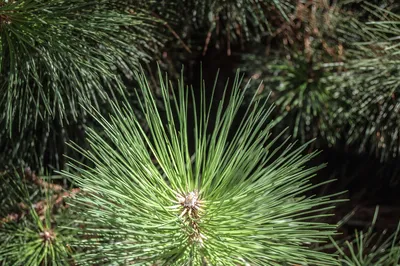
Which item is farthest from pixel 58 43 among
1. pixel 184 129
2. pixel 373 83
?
pixel 373 83

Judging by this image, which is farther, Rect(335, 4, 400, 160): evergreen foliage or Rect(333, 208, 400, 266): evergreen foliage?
Rect(335, 4, 400, 160): evergreen foliage

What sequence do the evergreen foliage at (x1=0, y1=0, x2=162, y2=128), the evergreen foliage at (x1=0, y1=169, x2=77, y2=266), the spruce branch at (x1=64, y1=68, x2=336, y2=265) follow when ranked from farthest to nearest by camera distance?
1. the evergreen foliage at (x1=0, y1=169, x2=77, y2=266)
2. the evergreen foliage at (x1=0, y1=0, x2=162, y2=128)
3. the spruce branch at (x1=64, y1=68, x2=336, y2=265)

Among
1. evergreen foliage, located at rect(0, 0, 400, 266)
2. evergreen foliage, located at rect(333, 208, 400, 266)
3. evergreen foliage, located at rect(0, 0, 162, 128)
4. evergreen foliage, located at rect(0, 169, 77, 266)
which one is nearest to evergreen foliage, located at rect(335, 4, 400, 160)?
evergreen foliage, located at rect(0, 0, 400, 266)

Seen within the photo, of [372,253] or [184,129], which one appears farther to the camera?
[372,253]

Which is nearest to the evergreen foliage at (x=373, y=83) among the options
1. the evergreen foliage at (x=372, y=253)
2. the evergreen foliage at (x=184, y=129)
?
the evergreen foliage at (x=184, y=129)

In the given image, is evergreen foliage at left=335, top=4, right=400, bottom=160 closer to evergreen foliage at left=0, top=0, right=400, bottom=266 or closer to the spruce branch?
evergreen foliage at left=0, top=0, right=400, bottom=266

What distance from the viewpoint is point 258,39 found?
3.33ft

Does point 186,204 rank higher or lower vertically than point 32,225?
higher

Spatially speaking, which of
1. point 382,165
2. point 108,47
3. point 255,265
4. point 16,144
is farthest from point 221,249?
point 382,165

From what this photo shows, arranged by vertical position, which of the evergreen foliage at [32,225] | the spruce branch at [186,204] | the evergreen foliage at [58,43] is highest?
the evergreen foliage at [58,43]

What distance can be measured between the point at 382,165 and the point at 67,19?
25.0 inches

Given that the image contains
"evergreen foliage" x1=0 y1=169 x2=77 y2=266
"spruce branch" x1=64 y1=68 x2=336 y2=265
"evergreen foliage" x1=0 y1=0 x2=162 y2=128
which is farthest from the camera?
"evergreen foliage" x1=0 y1=169 x2=77 y2=266

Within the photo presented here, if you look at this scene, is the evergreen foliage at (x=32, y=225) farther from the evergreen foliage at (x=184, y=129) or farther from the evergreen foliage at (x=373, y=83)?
the evergreen foliage at (x=373, y=83)

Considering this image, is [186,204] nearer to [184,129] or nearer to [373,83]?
[184,129]
